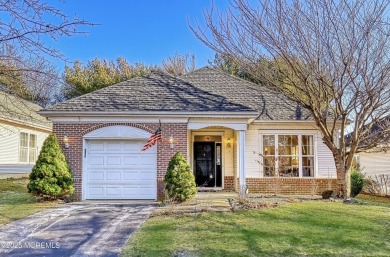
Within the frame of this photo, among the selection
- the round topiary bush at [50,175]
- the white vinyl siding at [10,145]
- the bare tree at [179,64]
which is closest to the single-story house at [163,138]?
the round topiary bush at [50,175]

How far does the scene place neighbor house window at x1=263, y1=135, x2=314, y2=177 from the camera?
14.9 m

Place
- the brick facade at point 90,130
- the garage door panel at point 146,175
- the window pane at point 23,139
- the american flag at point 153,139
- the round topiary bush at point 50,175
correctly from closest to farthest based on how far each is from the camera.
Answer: the round topiary bush at point 50,175 → the american flag at point 153,139 → the brick facade at point 90,130 → the garage door panel at point 146,175 → the window pane at point 23,139

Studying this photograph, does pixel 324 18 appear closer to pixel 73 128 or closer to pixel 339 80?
pixel 339 80

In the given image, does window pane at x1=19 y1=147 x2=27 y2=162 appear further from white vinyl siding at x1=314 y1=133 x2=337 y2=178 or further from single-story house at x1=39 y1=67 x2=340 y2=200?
white vinyl siding at x1=314 y1=133 x2=337 y2=178

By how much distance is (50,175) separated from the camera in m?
11.6

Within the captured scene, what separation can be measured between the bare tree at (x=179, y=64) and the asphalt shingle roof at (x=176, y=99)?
16855 millimetres

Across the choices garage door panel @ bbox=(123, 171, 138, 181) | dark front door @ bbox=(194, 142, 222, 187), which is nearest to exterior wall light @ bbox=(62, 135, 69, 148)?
garage door panel @ bbox=(123, 171, 138, 181)

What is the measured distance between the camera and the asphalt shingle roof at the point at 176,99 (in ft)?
41.4

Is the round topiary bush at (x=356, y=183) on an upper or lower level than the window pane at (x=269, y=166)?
lower

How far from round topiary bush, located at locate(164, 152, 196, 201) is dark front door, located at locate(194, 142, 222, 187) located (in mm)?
4301

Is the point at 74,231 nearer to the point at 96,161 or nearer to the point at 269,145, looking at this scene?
the point at 96,161

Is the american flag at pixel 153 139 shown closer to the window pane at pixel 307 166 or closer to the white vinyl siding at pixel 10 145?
the window pane at pixel 307 166

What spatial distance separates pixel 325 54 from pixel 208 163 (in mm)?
6749

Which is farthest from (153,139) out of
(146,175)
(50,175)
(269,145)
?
(269,145)
